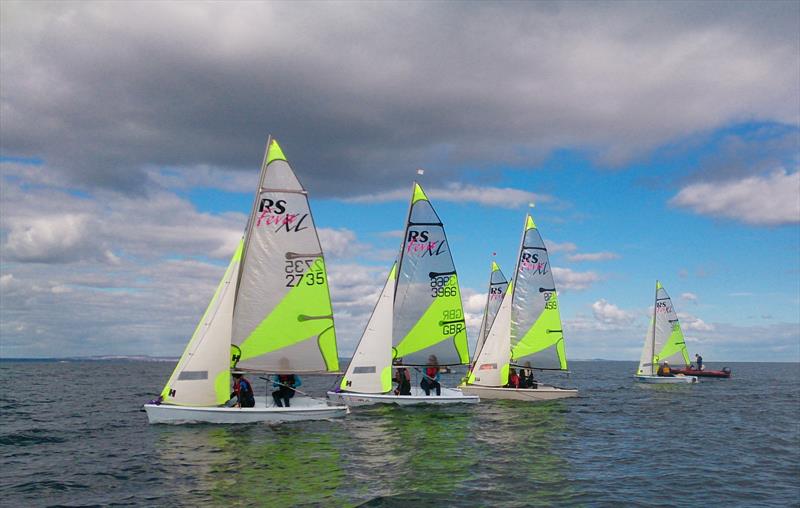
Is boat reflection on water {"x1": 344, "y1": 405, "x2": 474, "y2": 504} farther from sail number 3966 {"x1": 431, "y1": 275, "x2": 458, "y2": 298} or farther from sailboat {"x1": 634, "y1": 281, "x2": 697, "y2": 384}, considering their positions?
sailboat {"x1": 634, "y1": 281, "x2": 697, "y2": 384}

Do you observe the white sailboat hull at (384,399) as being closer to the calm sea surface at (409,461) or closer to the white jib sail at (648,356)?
the calm sea surface at (409,461)

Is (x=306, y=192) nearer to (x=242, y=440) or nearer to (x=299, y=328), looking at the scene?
(x=299, y=328)

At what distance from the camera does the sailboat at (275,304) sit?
22797mm

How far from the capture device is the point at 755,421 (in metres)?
30.9

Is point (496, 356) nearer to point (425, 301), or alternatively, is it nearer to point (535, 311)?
point (535, 311)

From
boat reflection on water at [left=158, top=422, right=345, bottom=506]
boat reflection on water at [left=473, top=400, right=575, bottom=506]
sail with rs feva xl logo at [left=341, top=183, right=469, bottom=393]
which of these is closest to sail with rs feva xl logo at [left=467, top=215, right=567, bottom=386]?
sail with rs feva xl logo at [left=341, top=183, right=469, bottom=393]

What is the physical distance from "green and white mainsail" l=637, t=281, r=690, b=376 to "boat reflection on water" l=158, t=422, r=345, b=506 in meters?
47.4

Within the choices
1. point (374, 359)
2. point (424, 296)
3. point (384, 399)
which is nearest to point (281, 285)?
point (374, 359)

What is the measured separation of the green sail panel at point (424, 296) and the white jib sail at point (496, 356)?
201 centimetres

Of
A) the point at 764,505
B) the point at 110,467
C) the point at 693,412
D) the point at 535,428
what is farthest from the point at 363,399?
the point at 693,412

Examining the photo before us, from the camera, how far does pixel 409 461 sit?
18.2 meters

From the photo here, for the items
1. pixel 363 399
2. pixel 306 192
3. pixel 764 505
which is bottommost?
pixel 764 505

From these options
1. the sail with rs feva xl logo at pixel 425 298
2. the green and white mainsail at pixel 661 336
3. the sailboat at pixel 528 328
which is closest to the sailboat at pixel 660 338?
the green and white mainsail at pixel 661 336

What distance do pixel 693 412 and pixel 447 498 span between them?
25329 millimetres
